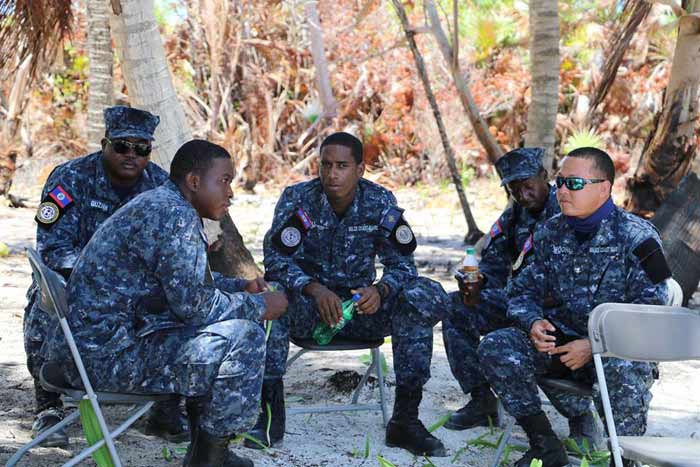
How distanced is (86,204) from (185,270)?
1.31 metres

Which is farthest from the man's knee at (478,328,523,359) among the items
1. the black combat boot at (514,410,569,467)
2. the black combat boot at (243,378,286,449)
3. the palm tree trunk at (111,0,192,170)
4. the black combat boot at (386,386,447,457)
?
the palm tree trunk at (111,0,192,170)

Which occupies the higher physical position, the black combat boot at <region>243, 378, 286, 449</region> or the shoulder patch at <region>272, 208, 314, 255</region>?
the shoulder patch at <region>272, 208, 314, 255</region>

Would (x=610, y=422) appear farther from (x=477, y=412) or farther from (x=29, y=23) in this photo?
(x=29, y=23)

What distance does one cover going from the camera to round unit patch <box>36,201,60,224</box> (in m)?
4.39

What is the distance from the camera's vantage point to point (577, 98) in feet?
57.3

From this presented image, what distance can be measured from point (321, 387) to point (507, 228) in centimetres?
141

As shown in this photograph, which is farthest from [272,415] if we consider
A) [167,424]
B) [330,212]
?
[330,212]

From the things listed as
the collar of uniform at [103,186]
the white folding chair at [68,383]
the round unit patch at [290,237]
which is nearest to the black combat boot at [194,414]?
the white folding chair at [68,383]

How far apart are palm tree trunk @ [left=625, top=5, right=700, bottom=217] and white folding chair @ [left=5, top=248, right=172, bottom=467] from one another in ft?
18.5

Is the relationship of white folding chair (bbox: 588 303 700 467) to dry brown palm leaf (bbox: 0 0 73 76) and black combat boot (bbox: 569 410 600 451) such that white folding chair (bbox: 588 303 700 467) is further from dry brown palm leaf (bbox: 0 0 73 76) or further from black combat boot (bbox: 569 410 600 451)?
dry brown palm leaf (bbox: 0 0 73 76)

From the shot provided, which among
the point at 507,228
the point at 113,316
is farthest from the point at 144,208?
the point at 507,228

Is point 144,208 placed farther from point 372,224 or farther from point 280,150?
point 280,150

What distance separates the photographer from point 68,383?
3498mm

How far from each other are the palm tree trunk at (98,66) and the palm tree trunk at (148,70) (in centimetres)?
352
